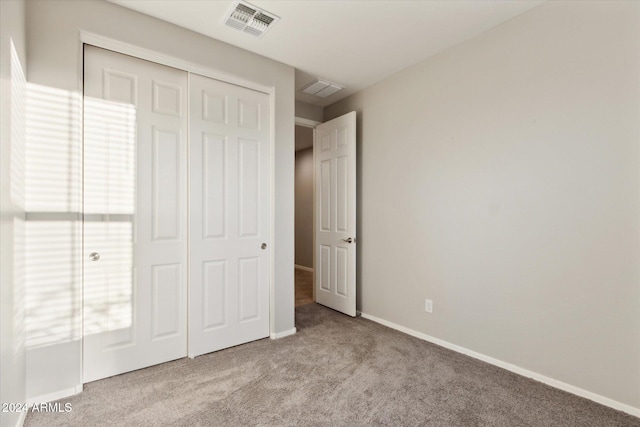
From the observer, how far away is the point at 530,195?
2.29 metres

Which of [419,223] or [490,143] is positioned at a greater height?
[490,143]

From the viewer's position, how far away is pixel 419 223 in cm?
307

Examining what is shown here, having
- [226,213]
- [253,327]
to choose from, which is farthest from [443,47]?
[253,327]

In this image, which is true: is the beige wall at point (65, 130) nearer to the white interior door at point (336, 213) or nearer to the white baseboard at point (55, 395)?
the white baseboard at point (55, 395)

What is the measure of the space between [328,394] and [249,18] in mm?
2740

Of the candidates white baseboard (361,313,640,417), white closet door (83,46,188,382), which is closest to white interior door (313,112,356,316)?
white baseboard (361,313,640,417)

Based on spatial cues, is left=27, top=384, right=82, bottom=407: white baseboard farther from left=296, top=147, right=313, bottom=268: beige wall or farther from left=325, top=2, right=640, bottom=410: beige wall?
left=296, top=147, right=313, bottom=268: beige wall

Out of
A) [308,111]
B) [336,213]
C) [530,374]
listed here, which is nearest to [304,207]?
[308,111]

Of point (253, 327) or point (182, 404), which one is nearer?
point (182, 404)

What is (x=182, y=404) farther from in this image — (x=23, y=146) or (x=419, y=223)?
(x=419, y=223)

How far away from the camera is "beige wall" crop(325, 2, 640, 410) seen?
1.91 metres

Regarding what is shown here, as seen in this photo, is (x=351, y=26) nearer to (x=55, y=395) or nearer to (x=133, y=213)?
(x=133, y=213)

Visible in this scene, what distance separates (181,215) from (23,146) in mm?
1015

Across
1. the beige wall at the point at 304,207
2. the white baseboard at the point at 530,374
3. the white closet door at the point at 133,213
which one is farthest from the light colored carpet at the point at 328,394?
the beige wall at the point at 304,207
